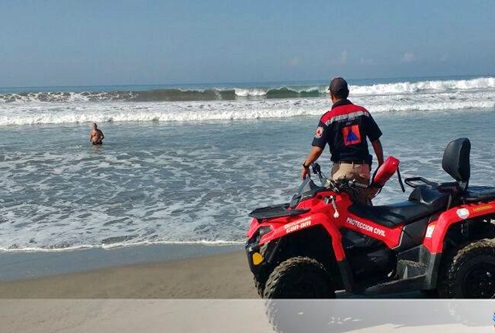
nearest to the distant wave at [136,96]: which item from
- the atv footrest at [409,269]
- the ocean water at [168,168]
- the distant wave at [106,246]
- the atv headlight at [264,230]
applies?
the ocean water at [168,168]

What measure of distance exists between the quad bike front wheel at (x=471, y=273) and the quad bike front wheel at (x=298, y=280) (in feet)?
2.63

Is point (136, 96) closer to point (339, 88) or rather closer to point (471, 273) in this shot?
point (339, 88)

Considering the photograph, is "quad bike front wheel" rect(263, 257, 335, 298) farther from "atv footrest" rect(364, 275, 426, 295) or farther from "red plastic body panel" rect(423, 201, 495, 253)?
"red plastic body panel" rect(423, 201, 495, 253)

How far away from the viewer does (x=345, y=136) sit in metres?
4.19

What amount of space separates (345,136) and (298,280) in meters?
1.37

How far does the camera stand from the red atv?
338 cm

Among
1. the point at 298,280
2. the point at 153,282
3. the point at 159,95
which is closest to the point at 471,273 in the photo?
the point at 298,280

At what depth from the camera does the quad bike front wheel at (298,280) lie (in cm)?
331

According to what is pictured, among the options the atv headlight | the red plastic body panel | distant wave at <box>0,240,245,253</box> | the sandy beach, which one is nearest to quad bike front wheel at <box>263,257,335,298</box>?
the atv headlight

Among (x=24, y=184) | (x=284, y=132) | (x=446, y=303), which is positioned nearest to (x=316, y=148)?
(x=446, y=303)

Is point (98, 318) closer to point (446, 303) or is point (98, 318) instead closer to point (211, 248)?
point (211, 248)

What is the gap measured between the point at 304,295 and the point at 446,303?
97 centimetres

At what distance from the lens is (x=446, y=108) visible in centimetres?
2548

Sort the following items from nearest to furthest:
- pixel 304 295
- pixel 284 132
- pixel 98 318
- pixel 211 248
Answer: pixel 304 295 → pixel 98 318 → pixel 211 248 → pixel 284 132
